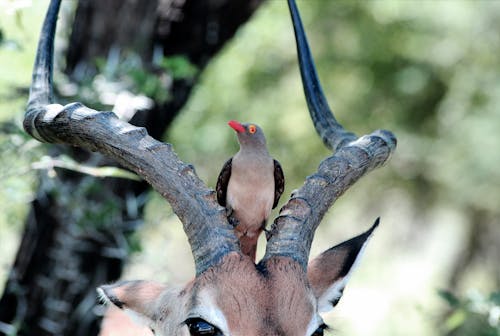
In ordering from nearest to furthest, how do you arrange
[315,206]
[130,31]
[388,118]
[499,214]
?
[315,206] → [130,31] → [388,118] → [499,214]

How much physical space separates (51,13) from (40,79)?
0.40 meters

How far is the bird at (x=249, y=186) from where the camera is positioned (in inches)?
185

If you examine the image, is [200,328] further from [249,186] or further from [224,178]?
[224,178]

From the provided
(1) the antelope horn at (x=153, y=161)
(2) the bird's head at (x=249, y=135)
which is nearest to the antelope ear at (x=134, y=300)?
(1) the antelope horn at (x=153, y=161)

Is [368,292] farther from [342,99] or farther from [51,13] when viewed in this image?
[51,13]

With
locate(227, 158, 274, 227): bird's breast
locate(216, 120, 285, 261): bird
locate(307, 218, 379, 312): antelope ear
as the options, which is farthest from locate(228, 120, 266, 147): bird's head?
locate(307, 218, 379, 312): antelope ear

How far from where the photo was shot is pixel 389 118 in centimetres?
1780

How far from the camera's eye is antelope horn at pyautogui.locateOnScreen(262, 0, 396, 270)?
14.6 ft

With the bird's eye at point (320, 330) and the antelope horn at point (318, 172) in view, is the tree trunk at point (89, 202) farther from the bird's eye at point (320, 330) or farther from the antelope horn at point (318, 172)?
the bird's eye at point (320, 330)

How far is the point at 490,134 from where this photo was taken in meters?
16.8

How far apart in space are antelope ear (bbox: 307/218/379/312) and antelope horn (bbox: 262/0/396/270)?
25 cm

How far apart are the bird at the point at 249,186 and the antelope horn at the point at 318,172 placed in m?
0.18

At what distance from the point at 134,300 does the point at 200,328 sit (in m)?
0.77

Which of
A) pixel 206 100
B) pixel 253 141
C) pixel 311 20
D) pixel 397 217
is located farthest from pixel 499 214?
pixel 253 141
